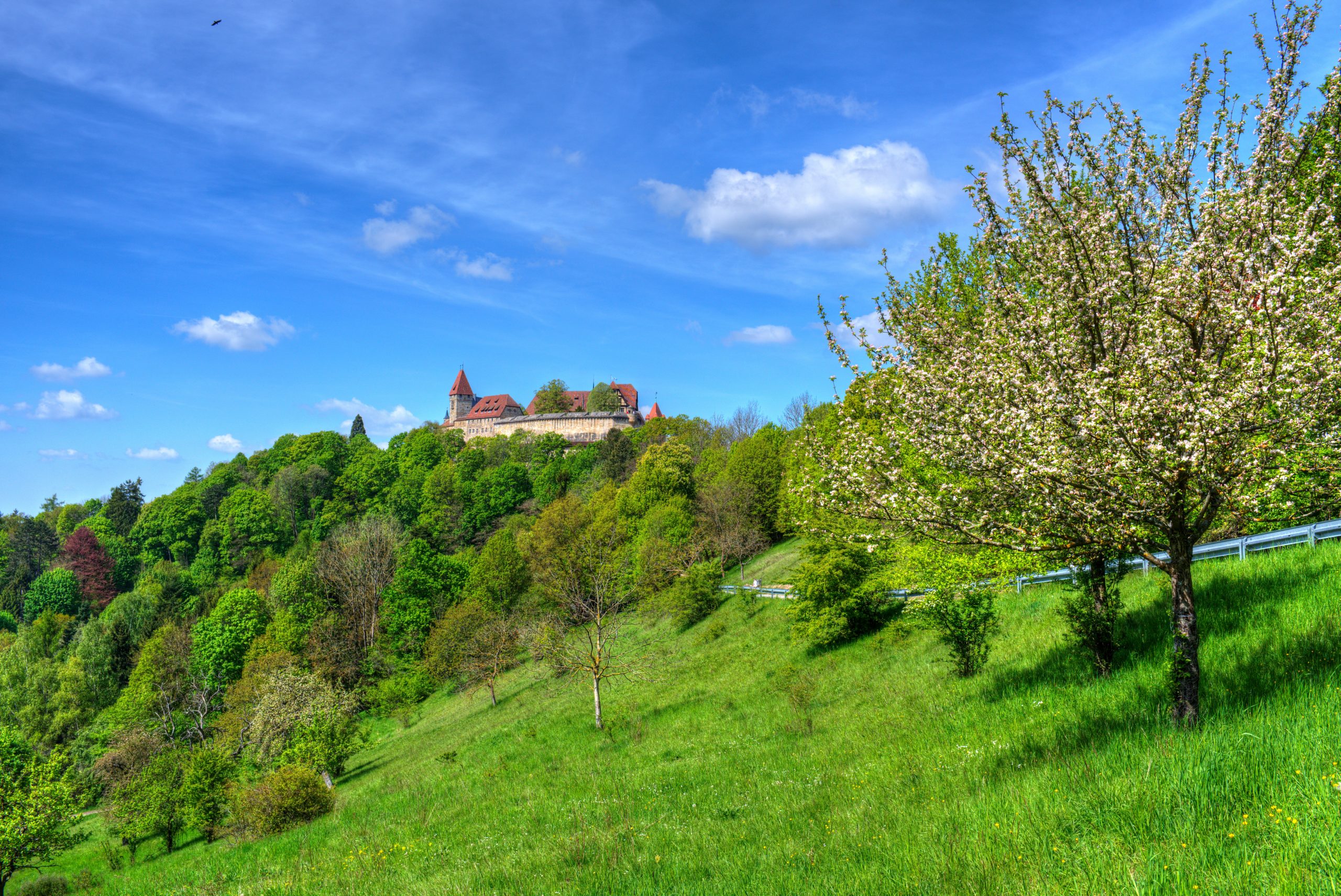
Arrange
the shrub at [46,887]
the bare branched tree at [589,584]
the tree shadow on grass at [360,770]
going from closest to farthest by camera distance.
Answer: the shrub at [46,887] → the bare branched tree at [589,584] → the tree shadow on grass at [360,770]

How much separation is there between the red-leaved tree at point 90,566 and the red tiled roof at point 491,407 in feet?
274

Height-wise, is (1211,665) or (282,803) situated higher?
(1211,665)

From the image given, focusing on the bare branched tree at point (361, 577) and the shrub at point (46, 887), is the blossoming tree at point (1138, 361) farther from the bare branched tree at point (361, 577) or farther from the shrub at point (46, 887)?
the bare branched tree at point (361, 577)

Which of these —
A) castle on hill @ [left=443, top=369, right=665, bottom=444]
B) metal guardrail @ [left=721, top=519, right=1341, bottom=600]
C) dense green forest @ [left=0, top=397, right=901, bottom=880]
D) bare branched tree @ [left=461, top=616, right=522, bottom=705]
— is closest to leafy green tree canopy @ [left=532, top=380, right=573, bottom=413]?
castle on hill @ [left=443, top=369, right=665, bottom=444]

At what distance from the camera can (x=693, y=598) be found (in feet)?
141

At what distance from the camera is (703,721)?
22281 millimetres

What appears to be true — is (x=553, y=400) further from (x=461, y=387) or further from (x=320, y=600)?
(x=320, y=600)

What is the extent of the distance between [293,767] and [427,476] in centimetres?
8274

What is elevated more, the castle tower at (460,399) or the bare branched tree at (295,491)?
the castle tower at (460,399)

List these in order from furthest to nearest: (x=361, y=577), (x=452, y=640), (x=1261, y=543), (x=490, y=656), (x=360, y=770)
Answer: (x=361, y=577), (x=452, y=640), (x=490, y=656), (x=360, y=770), (x=1261, y=543)

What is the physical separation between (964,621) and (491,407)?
163711 millimetres

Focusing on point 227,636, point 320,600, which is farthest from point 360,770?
point 227,636

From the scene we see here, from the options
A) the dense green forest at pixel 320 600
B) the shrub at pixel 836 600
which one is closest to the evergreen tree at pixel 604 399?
the dense green forest at pixel 320 600

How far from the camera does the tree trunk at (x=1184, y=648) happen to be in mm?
7441
